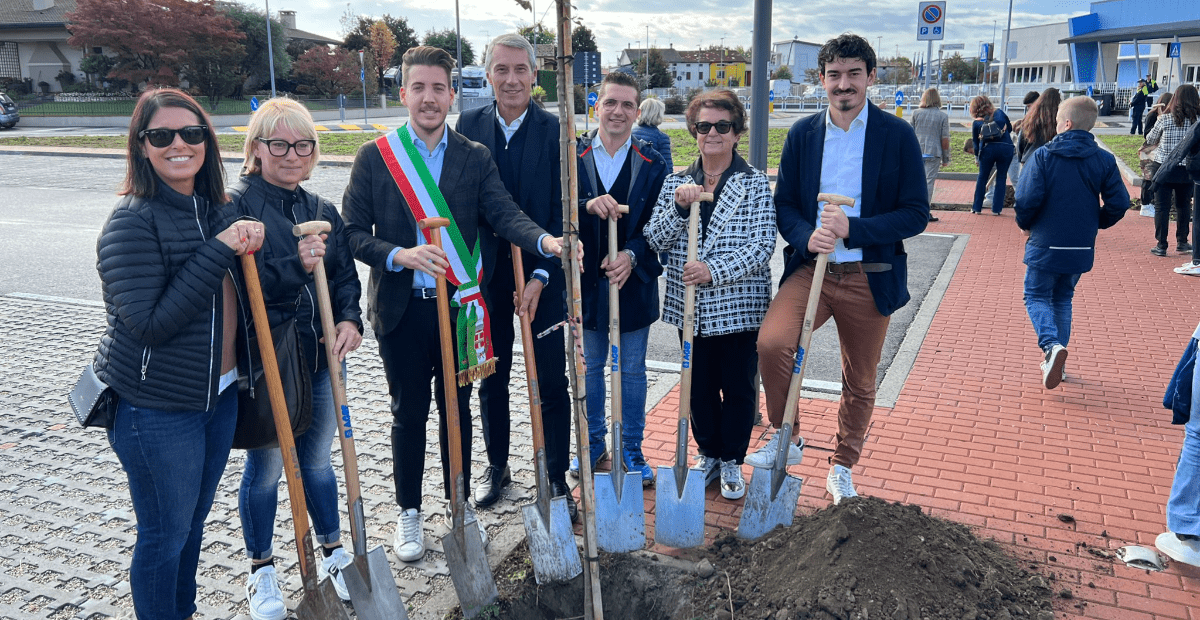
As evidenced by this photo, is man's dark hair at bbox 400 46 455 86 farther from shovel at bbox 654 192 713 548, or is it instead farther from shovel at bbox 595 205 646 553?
shovel at bbox 654 192 713 548

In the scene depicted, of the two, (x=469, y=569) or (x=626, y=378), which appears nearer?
(x=469, y=569)

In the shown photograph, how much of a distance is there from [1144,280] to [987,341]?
3.46 metres

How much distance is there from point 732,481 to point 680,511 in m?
0.66

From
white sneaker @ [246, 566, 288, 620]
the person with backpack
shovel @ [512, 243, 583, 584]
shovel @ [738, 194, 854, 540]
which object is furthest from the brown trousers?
the person with backpack

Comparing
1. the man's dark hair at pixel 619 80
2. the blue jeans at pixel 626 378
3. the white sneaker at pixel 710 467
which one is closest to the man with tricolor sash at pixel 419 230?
the blue jeans at pixel 626 378

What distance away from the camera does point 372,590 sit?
3.08 meters

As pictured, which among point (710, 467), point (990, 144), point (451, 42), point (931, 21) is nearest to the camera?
point (710, 467)

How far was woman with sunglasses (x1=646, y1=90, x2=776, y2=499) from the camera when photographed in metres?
3.87

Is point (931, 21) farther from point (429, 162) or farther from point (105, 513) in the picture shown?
point (105, 513)

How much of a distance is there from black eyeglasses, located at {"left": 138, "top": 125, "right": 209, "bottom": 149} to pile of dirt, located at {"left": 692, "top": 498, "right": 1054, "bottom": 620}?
8.10ft

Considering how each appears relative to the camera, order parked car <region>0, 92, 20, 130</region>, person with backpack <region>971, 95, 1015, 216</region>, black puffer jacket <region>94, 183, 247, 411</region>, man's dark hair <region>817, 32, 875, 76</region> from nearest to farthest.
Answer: black puffer jacket <region>94, 183, 247, 411</region>, man's dark hair <region>817, 32, 875, 76</region>, person with backpack <region>971, 95, 1015, 216</region>, parked car <region>0, 92, 20, 130</region>

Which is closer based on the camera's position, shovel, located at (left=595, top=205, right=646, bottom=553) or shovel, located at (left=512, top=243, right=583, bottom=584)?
shovel, located at (left=512, top=243, right=583, bottom=584)

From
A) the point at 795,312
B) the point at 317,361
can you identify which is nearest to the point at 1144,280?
the point at 795,312

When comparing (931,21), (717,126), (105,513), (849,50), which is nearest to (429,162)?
(717,126)
